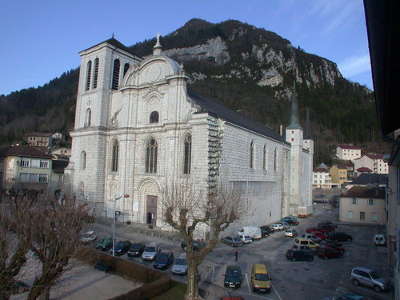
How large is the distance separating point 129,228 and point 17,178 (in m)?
28.3

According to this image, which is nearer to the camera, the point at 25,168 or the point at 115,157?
the point at 115,157

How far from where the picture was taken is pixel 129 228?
1487 inches

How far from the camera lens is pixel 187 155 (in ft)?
120

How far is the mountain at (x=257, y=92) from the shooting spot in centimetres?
14212

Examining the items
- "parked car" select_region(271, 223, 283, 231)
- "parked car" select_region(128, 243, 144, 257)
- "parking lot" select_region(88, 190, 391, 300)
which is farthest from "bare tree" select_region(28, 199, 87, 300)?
"parked car" select_region(271, 223, 283, 231)

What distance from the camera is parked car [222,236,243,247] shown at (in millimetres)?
32562

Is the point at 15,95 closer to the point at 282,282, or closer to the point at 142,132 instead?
the point at 142,132

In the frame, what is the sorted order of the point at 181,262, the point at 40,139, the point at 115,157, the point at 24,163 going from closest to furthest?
the point at 181,262, the point at 115,157, the point at 24,163, the point at 40,139

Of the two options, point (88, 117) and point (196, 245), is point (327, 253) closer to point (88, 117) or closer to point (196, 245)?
point (196, 245)

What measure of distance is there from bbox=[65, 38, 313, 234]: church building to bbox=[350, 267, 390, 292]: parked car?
50.2 feet

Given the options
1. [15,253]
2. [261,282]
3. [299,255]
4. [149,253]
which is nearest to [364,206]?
[299,255]

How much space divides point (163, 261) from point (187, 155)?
14.4 m

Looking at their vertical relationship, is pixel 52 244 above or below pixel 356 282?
above

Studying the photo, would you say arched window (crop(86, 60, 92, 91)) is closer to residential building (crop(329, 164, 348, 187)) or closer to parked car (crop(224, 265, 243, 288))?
parked car (crop(224, 265, 243, 288))
